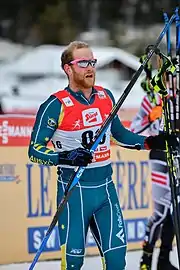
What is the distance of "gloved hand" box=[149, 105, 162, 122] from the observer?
5461mm

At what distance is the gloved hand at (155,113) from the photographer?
17.9ft

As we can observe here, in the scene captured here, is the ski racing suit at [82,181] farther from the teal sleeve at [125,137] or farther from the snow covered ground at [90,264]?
the snow covered ground at [90,264]

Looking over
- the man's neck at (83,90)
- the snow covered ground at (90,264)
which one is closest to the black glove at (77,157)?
the man's neck at (83,90)

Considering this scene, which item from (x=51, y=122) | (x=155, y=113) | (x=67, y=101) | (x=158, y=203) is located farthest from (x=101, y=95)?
(x=158, y=203)

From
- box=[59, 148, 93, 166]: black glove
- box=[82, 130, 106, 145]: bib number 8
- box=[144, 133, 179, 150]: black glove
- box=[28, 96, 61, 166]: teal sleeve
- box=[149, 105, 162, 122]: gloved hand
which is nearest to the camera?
box=[59, 148, 93, 166]: black glove

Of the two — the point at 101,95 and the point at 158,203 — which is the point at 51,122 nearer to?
the point at 101,95

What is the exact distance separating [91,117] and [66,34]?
1153 inches

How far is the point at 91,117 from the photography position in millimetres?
4109

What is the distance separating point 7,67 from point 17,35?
4.32 m

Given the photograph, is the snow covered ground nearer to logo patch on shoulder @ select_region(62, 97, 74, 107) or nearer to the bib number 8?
the bib number 8

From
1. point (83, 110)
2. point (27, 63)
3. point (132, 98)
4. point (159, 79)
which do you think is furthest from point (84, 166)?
point (27, 63)

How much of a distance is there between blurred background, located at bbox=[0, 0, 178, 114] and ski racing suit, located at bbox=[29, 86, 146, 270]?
23.1 meters

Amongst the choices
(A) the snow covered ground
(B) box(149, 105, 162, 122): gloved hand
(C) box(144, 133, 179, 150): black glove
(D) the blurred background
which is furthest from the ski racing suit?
(D) the blurred background

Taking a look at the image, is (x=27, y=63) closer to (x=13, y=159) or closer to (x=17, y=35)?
(x=17, y=35)
